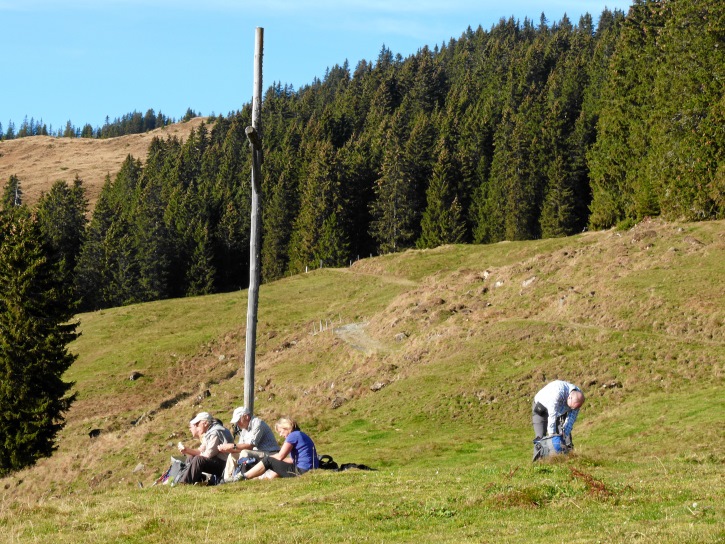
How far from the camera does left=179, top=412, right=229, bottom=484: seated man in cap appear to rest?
56.3 ft

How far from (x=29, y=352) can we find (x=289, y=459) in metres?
27.0

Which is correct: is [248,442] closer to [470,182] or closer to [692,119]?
[692,119]

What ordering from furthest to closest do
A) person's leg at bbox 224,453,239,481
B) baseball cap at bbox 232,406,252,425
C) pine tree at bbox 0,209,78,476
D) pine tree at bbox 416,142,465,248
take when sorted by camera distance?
pine tree at bbox 416,142,465,248, pine tree at bbox 0,209,78,476, baseball cap at bbox 232,406,252,425, person's leg at bbox 224,453,239,481

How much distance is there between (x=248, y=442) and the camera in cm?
1783

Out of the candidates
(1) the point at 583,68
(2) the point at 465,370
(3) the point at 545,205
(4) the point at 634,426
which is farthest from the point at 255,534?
(1) the point at 583,68

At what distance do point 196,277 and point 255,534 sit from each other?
343 ft

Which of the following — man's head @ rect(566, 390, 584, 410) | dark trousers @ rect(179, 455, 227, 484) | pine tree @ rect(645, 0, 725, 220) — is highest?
pine tree @ rect(645, 0, 725, 220)

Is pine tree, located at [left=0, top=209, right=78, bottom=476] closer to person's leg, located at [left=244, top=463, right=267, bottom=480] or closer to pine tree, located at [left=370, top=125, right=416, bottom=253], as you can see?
person's leg, located at [left=244, top=463, right=267, bottom=480]

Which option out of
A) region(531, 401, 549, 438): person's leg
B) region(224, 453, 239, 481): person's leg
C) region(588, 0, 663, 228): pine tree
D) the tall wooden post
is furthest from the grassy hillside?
region(588, 0, 663, 228): pine tree

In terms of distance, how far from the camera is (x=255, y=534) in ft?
35.8

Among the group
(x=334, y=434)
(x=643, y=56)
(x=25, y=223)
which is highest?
(x=643, y=56)

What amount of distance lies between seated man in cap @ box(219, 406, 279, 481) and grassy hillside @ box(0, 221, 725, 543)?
1.51 m

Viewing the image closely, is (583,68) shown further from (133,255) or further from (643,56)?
(133,255)

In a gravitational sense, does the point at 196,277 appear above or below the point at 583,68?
below
